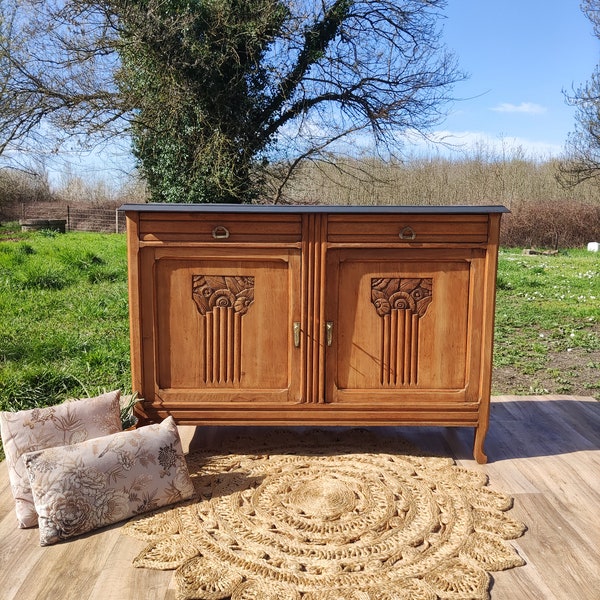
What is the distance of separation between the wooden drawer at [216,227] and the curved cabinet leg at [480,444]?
3.80 ft

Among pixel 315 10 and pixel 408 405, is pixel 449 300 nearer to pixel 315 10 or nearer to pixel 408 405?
pixel 408 405

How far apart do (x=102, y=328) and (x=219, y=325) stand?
2.95 meters

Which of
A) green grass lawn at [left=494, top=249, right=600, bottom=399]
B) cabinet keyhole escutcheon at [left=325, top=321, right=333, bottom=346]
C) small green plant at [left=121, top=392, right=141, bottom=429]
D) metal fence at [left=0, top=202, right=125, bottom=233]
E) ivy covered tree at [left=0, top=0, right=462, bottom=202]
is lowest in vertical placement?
green grass lawn at [left=494, top=249, right=600, bottom=399]

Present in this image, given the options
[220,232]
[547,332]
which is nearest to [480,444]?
[220,232]

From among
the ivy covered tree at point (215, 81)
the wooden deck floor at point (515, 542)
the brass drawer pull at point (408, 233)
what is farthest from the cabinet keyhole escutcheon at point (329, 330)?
the ivy covered tree at point (215, 81)

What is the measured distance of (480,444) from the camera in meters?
2.52

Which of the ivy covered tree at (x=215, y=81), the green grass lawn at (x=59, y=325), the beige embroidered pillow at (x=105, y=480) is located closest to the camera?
the beige embroidered pillow at (x=105, y=480)

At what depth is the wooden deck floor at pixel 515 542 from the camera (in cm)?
164

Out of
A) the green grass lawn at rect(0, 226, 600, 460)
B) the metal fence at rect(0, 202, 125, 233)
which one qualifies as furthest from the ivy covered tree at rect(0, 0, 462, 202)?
the metal fence at rect(0, 202, 125, 233)

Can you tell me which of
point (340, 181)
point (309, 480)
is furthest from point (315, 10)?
point (309, 480)

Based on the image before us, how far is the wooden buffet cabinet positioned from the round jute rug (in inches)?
7.8

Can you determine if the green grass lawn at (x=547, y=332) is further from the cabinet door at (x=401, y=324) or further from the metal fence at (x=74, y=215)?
the metal fence at (x=74, y=215)

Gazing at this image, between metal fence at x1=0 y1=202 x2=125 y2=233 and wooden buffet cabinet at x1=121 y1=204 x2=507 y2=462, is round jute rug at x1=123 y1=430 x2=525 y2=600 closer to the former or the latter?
wooden buffet cabinet at x1=121 y1=204 x2=507 y2=462

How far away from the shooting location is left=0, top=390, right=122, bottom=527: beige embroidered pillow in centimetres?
196
